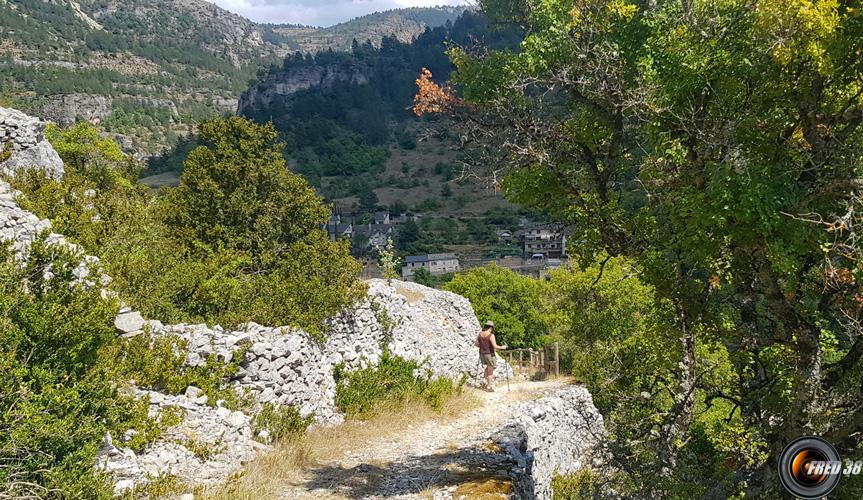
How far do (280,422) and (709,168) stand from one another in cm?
724

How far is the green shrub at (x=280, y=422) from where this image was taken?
816 cm

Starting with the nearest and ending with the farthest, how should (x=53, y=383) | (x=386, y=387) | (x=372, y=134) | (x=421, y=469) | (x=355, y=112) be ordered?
1. (x=53, y=383)
2. (x=421, y=469)
3. (x=386, y=387)
4. (x=372, y=134)
5. (x=355, y=112)

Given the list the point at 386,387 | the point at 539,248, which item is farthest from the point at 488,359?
the point at 539,248

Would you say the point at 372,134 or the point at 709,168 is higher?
the point at 372,134

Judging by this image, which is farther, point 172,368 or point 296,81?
point 296,81

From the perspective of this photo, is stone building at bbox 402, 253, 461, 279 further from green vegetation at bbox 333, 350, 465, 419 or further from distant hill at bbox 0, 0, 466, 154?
distant hill at bbox 0, 0, 466, 154

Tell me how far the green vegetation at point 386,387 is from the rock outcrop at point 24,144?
9.85m

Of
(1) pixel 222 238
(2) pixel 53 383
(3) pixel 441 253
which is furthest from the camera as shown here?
(3) pixel 441 253

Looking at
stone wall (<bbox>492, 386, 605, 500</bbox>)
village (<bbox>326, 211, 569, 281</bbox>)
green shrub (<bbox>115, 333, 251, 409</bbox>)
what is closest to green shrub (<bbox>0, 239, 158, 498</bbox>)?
green shrub (<bbox>115, 333, 251, 409</bbox>)

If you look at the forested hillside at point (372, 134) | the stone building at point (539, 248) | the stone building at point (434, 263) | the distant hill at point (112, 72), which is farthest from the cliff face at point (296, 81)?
the stone building at point (539, 248)

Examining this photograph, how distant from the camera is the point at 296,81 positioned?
157 metres

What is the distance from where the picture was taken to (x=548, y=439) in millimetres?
11258

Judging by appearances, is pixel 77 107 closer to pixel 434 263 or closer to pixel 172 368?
pixel 434 263

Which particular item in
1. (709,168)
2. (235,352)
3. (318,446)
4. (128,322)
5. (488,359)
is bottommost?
(488,359)
